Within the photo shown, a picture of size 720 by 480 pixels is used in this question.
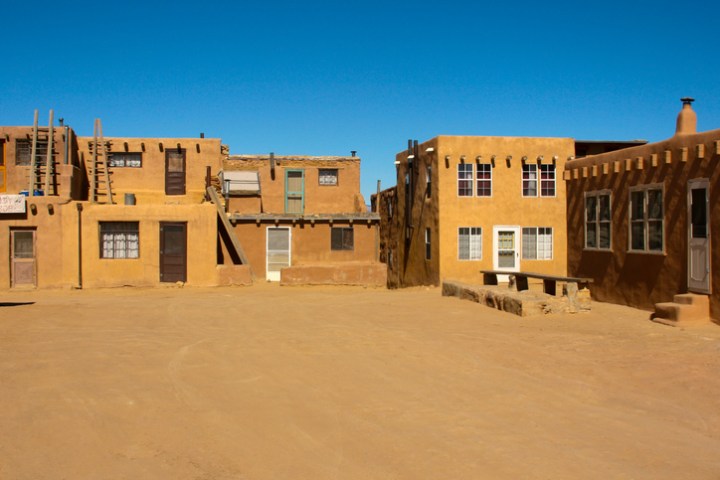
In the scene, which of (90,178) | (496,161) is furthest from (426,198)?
(90,178)

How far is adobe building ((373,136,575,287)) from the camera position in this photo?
2322cm

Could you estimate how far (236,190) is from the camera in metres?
27.9

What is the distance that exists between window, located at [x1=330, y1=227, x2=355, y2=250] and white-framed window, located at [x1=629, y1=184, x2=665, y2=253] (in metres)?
13.5

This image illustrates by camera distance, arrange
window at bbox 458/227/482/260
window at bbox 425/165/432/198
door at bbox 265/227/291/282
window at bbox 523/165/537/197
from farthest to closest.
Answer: door at bbox 265/227/291/282, window at bbox 425/165/432/198, window at bbox 523/165/537/197, window at bbox 458/227/482/260

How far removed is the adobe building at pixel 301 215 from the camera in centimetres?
2706

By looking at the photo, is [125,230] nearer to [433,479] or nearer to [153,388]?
[153,388]

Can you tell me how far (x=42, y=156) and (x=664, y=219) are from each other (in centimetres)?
2278

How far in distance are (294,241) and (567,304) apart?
15085 millimetres

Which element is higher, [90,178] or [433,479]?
[90,178]

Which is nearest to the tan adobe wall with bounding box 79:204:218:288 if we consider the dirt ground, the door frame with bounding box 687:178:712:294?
the dirt ground

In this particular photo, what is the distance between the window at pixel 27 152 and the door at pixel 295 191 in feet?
32.6

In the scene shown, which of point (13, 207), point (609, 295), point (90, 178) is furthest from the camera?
point (90, 178)

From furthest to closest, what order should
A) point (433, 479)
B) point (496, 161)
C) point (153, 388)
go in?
point (496, 161) → point (153, 388) → point (433, 479)

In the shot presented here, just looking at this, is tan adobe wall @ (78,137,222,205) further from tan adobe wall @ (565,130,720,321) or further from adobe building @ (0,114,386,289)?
tan adobe wall @ (565,130,720,321)
